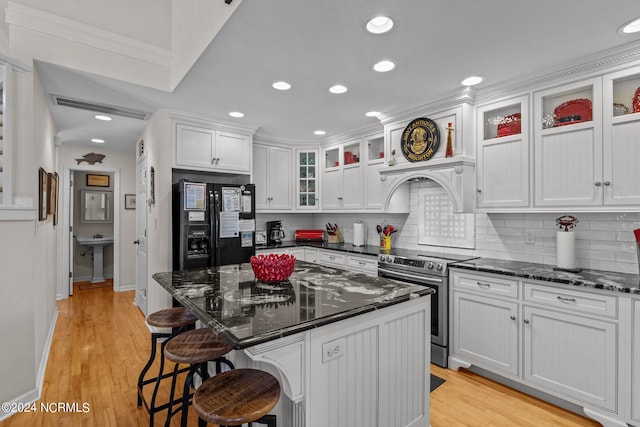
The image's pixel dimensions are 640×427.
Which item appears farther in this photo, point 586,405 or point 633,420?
point 586,405

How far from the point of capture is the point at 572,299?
2139 millimetres

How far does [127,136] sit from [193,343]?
395cm

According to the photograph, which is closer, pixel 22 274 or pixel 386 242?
pixel 22 274

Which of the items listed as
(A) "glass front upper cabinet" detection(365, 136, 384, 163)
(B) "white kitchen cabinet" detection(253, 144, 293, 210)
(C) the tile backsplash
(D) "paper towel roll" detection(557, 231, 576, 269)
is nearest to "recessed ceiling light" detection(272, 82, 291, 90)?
(A) "glass front upper cabinet" detection(365, 136, 384, 163)

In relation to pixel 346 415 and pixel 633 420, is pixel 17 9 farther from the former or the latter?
pixel 633 420

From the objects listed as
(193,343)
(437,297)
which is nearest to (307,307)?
(193,343)

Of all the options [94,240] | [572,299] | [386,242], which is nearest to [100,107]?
[386,242]

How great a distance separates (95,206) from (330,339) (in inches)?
265

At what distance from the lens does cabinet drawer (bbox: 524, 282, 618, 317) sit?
6.55 ft

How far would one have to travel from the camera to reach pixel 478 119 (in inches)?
115

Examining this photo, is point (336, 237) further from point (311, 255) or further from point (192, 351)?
point (192, 351)

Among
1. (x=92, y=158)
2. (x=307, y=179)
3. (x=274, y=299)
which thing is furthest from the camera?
(x=92, y=158)

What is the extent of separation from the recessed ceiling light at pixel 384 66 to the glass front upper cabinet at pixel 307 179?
99.1 inches

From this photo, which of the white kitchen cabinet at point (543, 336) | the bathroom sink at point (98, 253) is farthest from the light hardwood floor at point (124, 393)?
the bathroom sink at point (98, 253)
